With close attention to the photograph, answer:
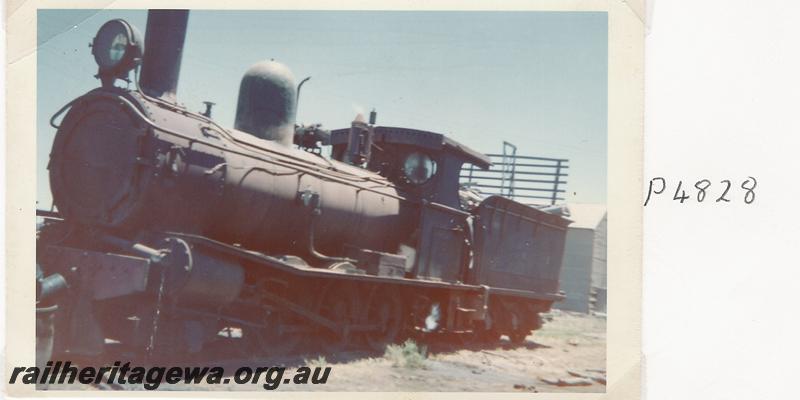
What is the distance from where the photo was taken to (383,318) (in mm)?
8180

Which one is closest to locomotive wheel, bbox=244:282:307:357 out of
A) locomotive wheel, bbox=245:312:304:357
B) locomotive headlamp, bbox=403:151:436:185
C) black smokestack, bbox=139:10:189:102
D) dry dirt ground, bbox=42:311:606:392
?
locomotive wheel, bbox=245:312:304:357

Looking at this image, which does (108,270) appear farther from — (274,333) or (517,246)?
(517,246)

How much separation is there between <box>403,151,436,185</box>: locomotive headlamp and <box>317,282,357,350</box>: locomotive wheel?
6.51 ft

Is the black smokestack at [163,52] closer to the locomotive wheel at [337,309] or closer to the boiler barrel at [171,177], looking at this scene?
the boiler barrel at [171,177]

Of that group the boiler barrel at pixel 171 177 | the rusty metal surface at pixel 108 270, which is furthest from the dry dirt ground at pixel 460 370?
the boiler barrel at pixel 171 177

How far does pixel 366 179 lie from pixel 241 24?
2934mm

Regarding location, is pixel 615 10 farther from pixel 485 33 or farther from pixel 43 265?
pixel 43 265

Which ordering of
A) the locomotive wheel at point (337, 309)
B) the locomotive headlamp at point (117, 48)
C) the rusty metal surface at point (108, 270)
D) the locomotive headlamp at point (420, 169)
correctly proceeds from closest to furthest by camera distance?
the rusty metal surface at point (108, 270) → the locomotive headlamp at point (117, 48) → the locomotive wheel at point (337, 309) → the locomotive headlamp at point (420, 169)

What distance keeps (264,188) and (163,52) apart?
5.52ft

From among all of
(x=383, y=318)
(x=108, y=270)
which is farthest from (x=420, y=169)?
(x=108, y=270)

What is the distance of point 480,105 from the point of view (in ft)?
22.9

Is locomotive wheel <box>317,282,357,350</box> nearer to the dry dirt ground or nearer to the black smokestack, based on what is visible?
the dry dirt ground

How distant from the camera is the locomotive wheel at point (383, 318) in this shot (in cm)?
808

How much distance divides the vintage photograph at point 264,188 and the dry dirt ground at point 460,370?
0.13 ft
